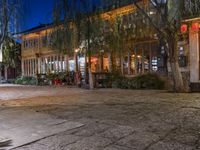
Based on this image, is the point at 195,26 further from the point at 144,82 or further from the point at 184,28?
the point at 144,82

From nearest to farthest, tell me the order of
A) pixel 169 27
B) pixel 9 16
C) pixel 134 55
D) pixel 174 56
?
pixel 9 16, pixel 169 27, pixel 174 56, pixel 134 55

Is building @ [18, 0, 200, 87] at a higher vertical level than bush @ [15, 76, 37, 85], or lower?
higher

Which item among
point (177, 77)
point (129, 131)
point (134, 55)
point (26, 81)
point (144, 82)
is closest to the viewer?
point (129, 131)

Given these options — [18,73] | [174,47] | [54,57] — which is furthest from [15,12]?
[18,73]

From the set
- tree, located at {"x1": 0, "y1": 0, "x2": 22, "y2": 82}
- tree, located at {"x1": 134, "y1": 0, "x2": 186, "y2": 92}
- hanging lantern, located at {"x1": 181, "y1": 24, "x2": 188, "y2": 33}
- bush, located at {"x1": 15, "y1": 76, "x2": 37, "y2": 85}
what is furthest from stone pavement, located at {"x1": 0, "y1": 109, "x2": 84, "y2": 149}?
bush, located at {"x1": 15, "y1": 76, "x2": 37, "y2": 85}

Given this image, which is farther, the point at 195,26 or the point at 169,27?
the point at 195,26

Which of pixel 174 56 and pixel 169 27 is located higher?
pixel 169 27

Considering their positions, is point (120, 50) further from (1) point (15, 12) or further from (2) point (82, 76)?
(1) point (15, 12)

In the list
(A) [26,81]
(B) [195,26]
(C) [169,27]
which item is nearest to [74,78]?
(A) [26,81]

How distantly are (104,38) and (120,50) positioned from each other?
1225 mm

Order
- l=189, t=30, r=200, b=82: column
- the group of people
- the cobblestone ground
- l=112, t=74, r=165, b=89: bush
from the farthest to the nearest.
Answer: the group of people, l=112, t=74, r=165, b=89: bush, l=189, t=30, r=200, b=82: column, the cobblestone ground

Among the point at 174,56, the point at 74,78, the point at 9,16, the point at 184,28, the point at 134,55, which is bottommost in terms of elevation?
the point at 74,78

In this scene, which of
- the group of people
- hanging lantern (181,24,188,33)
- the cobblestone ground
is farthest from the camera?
the group of people

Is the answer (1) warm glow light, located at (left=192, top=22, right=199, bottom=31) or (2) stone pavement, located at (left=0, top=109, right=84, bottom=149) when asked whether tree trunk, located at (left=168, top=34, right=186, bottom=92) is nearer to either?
(1) warm glow light, located at (left=192, top=22, right=199, bottom=31)
